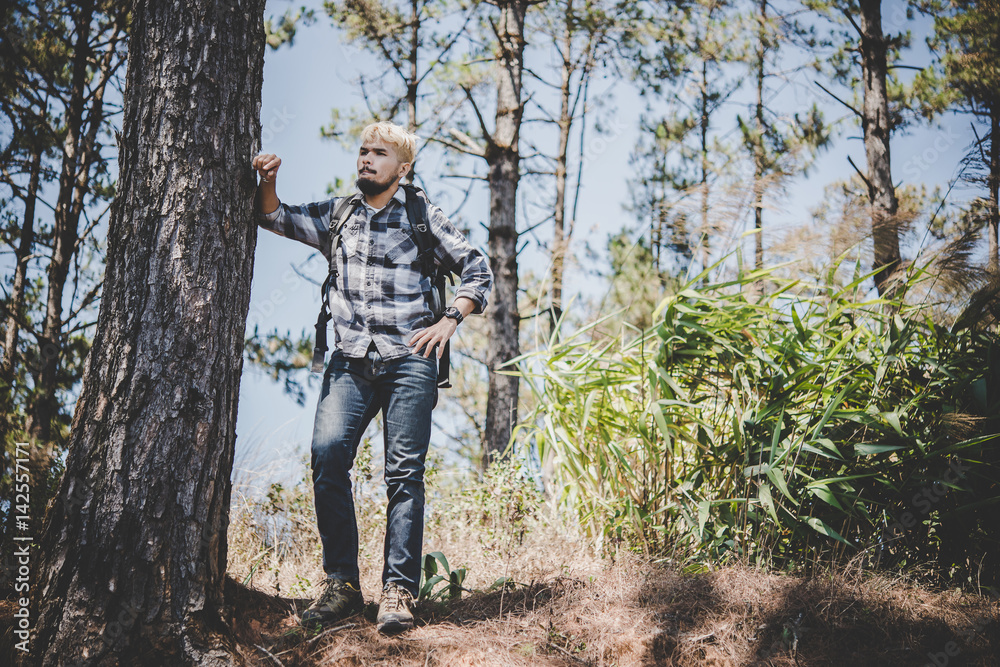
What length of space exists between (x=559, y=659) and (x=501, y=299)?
A: 4366 millimetres

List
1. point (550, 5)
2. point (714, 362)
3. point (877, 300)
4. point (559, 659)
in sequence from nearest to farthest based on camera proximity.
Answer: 1. point (559, 659)
2. point (877, 300)
3. point (714, 362)
4. point (550, 5)

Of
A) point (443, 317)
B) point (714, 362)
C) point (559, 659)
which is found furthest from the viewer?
point (714, 362)

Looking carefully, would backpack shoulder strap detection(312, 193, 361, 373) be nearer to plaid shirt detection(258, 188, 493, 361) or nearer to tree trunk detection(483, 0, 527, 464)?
plaid shirt detection(258, 188, 493, 361)

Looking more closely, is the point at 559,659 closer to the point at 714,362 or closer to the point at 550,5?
the point at 714,362

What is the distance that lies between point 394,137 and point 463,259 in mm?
537

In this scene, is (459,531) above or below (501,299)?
below

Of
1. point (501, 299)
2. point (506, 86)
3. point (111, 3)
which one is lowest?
point (501, 299)

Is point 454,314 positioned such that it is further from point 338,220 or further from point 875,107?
point 875,107

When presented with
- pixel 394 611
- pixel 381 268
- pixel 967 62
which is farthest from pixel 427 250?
pixel 967 62

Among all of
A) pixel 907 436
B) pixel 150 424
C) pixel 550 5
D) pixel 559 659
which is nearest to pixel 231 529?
pixel 150 424

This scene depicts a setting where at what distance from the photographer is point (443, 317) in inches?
91.9

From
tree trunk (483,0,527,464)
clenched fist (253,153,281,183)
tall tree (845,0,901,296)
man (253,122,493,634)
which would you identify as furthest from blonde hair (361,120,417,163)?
tall tree (845,0,901,296)

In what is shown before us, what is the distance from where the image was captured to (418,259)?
7.84 feet

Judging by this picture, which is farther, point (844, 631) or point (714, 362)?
point (714, 362)
